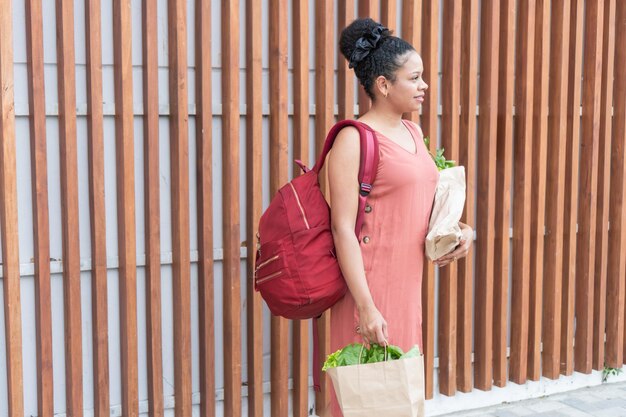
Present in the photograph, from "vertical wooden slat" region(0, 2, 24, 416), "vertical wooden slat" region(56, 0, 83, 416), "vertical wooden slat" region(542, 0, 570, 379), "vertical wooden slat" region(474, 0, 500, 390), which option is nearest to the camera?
"vertical wooden slat" region(0, 2, 24, 416)

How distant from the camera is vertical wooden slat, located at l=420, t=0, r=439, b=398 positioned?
15.4ft

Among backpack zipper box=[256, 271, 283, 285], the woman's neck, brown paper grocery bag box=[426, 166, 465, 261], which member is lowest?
backpack zipper box=[256, 271, 283, 285]

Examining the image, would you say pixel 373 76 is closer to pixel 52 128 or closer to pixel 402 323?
pixel 402 323

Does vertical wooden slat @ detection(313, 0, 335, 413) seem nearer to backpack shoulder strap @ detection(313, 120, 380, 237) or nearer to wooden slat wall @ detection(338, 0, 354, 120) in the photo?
wooden slat wall @ detection(338, 0, 354, 120)

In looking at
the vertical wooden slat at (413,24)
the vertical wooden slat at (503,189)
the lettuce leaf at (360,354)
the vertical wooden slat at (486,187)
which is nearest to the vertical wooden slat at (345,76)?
the vertical wooden slat at (413,24)

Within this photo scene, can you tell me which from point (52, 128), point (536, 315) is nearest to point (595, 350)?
point (536, 315)

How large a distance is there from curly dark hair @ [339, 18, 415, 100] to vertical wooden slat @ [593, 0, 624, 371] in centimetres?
258

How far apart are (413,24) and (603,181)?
1.64 metres

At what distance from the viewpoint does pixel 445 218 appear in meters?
3.22

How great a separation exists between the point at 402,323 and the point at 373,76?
2.76 feet

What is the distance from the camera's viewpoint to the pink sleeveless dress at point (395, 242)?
10.3 feet

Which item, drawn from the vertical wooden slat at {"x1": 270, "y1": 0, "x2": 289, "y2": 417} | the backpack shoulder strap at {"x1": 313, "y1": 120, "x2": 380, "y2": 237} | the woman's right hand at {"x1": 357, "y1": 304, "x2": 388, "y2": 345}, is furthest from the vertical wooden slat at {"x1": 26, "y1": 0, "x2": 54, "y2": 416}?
the woman's right hand at {"x1": 357, "y1": 304, "x2": 388, "y2": 345}

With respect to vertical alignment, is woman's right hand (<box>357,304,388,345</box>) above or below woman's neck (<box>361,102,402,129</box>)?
below

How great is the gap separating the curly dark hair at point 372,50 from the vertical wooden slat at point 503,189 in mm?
1869
